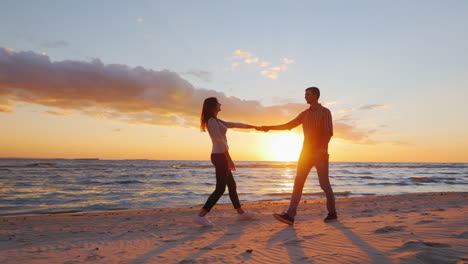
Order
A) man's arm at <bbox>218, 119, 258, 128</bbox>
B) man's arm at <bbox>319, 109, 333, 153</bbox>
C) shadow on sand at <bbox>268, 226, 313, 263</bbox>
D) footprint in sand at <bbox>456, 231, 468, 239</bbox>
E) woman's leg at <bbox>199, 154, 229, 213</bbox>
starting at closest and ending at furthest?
shadow on sand at <bbox>268, 226, 313, 263</bbox>, footprint in sand at <bbox>456, 231, 468, 239</bbox>, man's arm at <bbox>319, 109, 333, 153</bbox>, woman's leg at <bbox>199, 154, 229, 213</bbox>, man's arm at <bbox>218, 119, 258, 128</bbox>

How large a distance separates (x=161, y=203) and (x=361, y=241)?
8.75m

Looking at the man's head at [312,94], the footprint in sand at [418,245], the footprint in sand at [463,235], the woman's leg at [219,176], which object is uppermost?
the man's head at [312,94]

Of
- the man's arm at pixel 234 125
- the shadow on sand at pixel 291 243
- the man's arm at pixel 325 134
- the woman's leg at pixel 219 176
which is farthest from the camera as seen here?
the man's arm at pixel 234 125

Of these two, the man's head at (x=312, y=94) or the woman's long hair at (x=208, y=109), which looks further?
the woman's long hair at (x=208, y=109)

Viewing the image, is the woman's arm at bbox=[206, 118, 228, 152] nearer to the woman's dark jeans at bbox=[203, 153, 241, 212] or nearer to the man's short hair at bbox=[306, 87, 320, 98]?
the woman's dark jeans at bbox=[203, 153, 241, 212]

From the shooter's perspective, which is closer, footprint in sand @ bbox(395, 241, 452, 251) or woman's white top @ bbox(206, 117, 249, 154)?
footprint in sand @ bbox(395, 241, 452, 251)

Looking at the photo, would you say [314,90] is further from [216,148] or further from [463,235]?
[463,235]

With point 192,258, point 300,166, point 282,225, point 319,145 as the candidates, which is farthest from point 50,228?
point 319,145

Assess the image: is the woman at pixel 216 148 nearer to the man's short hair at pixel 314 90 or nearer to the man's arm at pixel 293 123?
the man's arm at pixel 293 123

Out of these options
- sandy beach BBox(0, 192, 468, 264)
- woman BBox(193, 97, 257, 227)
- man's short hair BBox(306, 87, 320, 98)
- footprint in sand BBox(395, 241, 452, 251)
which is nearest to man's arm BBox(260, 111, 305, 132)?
man's short hair BBox(306, 87, 320, 98)

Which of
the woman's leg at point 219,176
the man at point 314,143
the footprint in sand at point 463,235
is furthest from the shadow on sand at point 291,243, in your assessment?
the footprint in sand at point 463,235

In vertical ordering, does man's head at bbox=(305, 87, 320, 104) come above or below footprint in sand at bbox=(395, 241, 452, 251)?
above

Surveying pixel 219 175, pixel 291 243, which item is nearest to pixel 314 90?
pixel 219 175

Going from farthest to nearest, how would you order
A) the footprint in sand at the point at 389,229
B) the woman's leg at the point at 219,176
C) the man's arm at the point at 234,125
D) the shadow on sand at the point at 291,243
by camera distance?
the man's arm at the point at 234,125, the woman's leg at the point at 219,176, the footprint in sand at the point at 389,229, the shadow on sand at the point at 291,243
